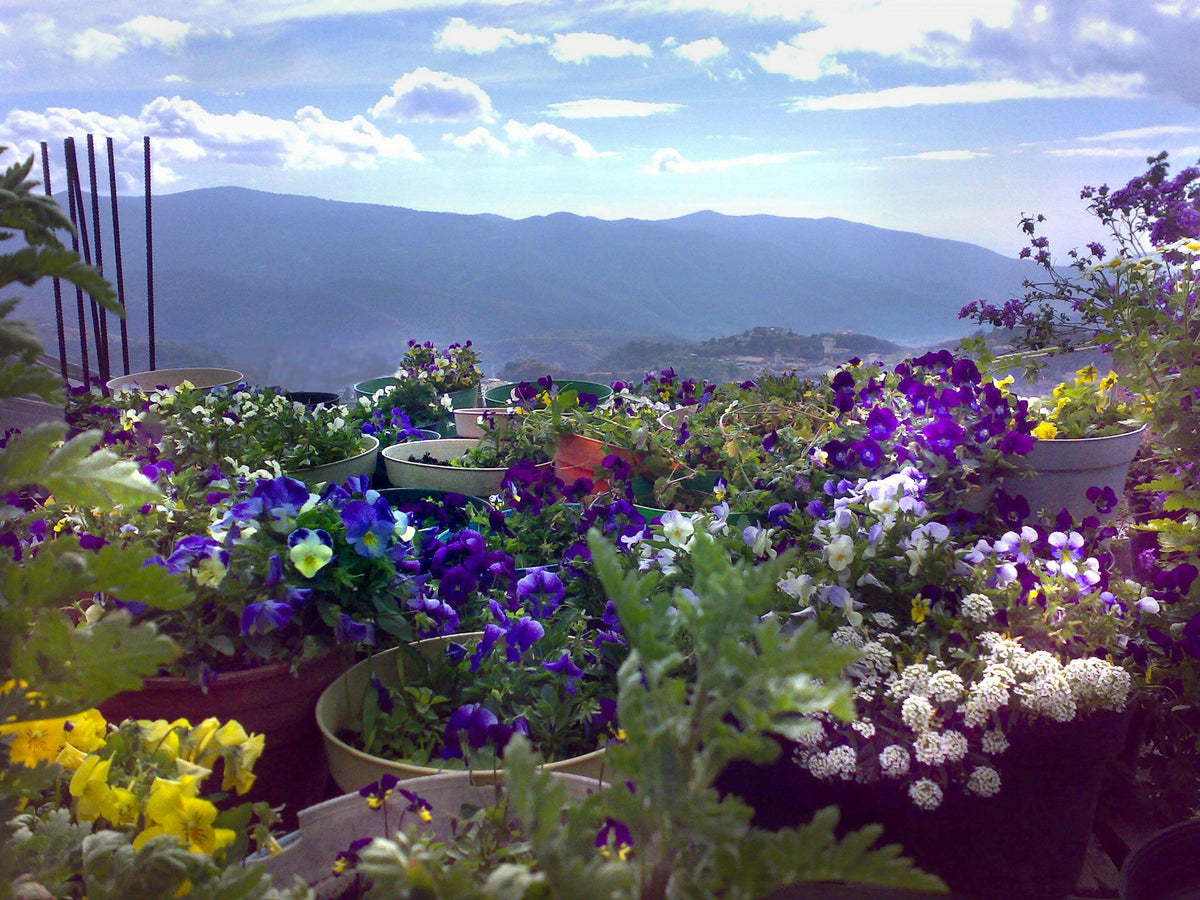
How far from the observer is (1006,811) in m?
1.16

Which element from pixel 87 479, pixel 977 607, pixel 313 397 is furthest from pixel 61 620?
pixel 313 397

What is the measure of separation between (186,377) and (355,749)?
2413mm

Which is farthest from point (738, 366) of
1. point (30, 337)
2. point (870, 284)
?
point (870, 284)

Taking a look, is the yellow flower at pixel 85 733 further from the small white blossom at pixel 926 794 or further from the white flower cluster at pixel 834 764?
the small white blossom at pixel 926 794

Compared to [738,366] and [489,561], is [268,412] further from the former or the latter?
[738,366]

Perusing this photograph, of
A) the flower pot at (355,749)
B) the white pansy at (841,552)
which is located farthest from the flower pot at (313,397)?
the white pansy at (841,552)

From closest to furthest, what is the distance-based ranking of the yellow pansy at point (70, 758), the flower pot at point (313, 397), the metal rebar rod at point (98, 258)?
the yellow pansy at point (70, 758) → the flower pot at point (313, 397) → the metal rebar rod at point (98, 258)

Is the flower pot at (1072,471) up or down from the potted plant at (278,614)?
up

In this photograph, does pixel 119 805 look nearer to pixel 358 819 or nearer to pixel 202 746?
pixel 202 746

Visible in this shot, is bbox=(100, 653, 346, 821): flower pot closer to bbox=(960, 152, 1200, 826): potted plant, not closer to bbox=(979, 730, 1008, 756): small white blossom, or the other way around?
bbox=(979, 730, 1008, 756): small white blossom

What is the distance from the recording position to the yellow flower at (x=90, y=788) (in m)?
0.88

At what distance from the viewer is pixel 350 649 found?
1341mm

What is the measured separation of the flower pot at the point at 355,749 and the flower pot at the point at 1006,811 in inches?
12.1

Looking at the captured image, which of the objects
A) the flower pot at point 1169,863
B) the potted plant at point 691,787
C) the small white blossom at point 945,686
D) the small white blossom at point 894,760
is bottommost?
the flower pot at point 1169,863
